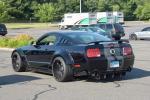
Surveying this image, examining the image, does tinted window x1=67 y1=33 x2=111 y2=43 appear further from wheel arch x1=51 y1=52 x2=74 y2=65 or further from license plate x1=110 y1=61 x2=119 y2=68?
license plate x1=110 y1=61 x2=119 y2=68

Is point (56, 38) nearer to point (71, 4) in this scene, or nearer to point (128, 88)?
point (128, 88)

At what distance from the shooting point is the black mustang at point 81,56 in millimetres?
12316

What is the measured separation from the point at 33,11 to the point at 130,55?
103 meters

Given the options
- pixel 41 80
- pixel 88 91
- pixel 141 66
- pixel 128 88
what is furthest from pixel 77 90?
pixel 141 66

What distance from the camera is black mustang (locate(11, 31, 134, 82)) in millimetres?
12316

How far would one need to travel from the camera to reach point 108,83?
12.4m

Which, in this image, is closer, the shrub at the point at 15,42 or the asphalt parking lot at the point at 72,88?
the asphalt parking lot at the point at 72,88

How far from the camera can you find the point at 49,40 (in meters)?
14.0

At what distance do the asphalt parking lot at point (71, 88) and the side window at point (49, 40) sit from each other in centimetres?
102

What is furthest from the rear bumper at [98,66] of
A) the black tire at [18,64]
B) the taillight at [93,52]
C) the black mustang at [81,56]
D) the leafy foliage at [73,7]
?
the leafy foliage at [73,7]

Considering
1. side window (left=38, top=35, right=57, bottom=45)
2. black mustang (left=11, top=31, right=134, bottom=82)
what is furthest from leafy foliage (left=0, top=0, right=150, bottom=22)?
black mustang (left=11, top=31, right=134, bottom=82)

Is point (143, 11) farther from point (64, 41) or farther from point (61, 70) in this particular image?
point (61, 70)

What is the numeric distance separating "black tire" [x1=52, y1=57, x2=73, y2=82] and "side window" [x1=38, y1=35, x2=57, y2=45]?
2.91ft

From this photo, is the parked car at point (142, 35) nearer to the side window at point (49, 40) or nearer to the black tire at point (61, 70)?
the side window at point (49, 40)
